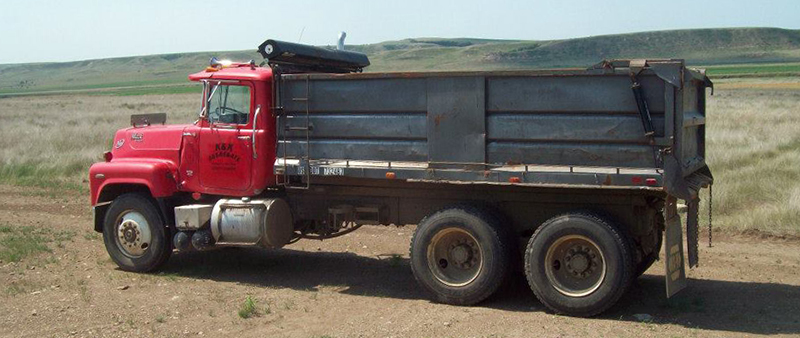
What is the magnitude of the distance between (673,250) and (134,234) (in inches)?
237

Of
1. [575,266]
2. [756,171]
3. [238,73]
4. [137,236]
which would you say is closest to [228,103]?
[238,73]

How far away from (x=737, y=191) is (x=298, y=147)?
310 inches

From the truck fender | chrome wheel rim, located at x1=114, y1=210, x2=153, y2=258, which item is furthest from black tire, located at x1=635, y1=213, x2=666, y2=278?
chrome wheel rim, located at x1=114, y1=210, x2=153, y2=258

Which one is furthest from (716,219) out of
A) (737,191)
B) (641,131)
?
(641,131)

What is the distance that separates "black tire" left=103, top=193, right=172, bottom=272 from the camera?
1015cm

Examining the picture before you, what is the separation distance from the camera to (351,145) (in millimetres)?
9047

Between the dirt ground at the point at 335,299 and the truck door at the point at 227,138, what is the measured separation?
1.16 meters

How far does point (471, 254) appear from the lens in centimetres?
862

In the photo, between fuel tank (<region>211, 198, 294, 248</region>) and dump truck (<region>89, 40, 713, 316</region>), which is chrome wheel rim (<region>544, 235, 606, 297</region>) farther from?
fuel tank (<region>211, 198, 294, 248</region>)

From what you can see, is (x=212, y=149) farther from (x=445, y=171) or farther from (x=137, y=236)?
(x=445, y=171)

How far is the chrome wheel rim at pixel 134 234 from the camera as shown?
1024 centimetres

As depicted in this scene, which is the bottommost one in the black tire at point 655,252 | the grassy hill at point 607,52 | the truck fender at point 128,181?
the black tire at point 655,252

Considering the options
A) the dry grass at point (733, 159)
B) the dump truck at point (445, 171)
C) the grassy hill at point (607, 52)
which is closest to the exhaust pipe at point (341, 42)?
the dump truck at point (445, 171)

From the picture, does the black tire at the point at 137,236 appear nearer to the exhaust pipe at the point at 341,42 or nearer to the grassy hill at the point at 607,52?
the exhaust pipe at the point at 341,42
